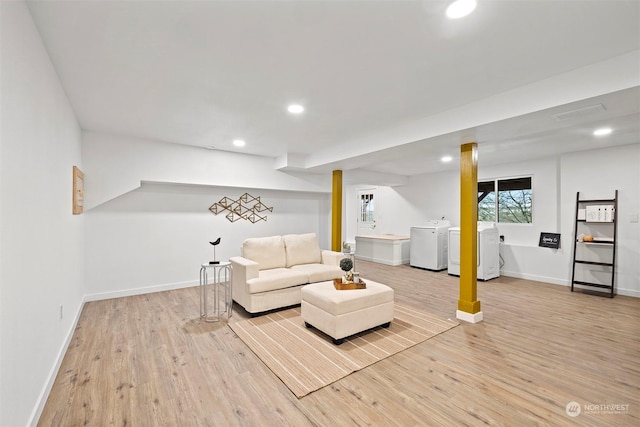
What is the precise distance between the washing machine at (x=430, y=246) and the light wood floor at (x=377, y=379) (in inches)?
112

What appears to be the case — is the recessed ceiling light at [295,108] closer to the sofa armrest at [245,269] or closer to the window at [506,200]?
the sofa armrest at [245,269]

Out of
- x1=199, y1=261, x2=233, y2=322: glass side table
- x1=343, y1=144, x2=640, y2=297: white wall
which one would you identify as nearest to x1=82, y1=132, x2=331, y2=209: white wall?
x1=199, y1=261, x2=233, y2=322: glass side table

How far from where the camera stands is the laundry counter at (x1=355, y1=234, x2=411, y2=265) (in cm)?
713

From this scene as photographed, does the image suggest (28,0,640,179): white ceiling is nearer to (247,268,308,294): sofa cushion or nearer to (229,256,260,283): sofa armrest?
(229,256,260,283): sofa armrest

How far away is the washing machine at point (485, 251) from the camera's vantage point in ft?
17.7

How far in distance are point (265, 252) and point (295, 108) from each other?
2.13 metres

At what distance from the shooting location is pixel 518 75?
94.5 inches

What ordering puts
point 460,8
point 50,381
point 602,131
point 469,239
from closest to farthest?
1. point 460,8
2. point 50,381
3. point 469,239
4. point 602,131

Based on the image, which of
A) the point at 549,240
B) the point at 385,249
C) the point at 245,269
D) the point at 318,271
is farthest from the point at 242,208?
the point at 549,240

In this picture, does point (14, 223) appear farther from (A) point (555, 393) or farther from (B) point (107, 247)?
(A) point (555, 393)

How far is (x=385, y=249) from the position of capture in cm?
736

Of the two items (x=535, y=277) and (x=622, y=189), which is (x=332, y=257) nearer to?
(x=535, y=277)

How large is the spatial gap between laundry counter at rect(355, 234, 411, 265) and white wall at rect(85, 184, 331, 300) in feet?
10.00

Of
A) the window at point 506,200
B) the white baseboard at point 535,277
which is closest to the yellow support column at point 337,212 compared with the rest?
the window at point 506,200
